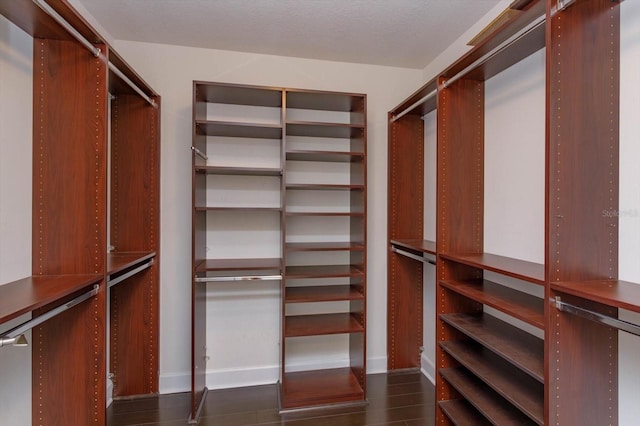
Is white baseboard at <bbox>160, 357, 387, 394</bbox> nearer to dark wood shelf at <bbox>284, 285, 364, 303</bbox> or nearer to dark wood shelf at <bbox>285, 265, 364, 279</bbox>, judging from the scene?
dark wood shelf at <bbox>284, 285, 364, 303</bbox>

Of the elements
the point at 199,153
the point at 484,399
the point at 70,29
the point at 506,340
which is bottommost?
the point at 484,399

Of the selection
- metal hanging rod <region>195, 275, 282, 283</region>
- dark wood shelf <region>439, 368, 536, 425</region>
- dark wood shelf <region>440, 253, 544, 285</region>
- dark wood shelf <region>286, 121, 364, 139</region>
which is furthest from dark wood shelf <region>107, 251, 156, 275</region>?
dark wood shelf <region>439, 368, 536, 425</region>

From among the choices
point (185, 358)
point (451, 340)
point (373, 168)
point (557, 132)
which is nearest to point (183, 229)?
point (185, 358)

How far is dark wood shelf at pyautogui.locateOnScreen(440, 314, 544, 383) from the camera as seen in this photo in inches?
55.0

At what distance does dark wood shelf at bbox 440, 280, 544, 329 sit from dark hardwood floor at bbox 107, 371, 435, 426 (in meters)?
1.05

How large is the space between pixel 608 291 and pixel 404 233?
173 centimetres

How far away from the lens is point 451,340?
204 cm

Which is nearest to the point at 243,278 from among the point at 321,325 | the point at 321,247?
the point at 321,247

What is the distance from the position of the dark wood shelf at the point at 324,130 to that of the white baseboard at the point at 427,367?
2.01 m

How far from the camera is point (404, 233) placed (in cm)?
285

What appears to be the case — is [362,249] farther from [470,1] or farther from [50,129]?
[50,129]

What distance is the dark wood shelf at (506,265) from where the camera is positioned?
138 centimetres

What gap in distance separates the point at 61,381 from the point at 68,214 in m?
0.81

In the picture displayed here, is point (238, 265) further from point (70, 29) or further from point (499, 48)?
point (499, 48)
